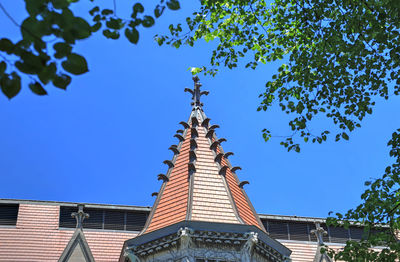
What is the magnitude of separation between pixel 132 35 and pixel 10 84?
1563 mm

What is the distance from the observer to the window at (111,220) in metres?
29.8

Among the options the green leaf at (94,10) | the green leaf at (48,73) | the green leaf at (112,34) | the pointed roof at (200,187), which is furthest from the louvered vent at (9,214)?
the green leaf at (48,73)

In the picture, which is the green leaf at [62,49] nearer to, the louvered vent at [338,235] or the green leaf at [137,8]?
the green leaf at [137,8]

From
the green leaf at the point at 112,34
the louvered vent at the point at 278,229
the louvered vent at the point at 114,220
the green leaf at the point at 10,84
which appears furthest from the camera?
the louvered vent at the point at 278,229

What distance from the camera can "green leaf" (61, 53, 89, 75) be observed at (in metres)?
6.88

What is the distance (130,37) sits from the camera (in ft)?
25.3

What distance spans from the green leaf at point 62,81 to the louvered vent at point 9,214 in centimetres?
2386

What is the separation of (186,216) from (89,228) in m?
7.92

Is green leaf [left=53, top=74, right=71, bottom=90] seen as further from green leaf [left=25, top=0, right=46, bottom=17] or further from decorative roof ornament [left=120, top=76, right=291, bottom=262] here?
decorative roof ornament [left=120, top=76, right=291, bottom=262]

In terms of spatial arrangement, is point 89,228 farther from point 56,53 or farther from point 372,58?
point 56,53

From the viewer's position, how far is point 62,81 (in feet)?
23.2

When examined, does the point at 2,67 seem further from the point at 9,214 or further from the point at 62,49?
the point at 9,214

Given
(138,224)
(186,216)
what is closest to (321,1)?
(186,216)

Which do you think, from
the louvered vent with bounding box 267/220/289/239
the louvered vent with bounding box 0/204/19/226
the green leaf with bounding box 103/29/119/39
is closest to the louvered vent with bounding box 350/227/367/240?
the louvered vent with bounding box 267/220/289/239
